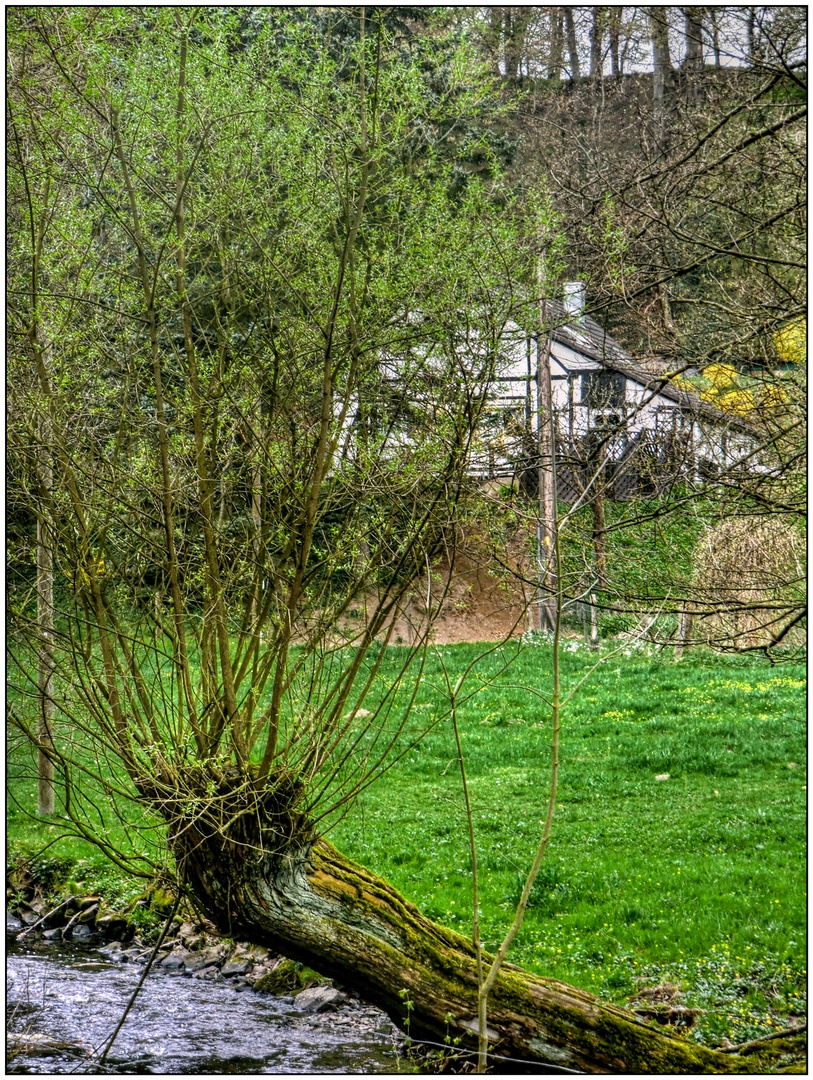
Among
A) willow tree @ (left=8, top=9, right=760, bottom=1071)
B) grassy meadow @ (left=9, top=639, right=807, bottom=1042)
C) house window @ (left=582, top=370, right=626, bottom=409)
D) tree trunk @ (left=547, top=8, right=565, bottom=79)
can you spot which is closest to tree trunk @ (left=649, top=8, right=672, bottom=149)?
willow tree @ (left=8, top=9, right=760, bottom=1071)

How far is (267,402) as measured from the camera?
19.0 feet

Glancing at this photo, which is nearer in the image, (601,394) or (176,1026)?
(176,1026)

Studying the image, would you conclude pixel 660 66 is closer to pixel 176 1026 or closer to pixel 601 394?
pixel 601 394

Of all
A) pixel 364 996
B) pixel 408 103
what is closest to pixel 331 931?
pixel 364 996

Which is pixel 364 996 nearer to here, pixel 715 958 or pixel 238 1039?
pixel 238 1039

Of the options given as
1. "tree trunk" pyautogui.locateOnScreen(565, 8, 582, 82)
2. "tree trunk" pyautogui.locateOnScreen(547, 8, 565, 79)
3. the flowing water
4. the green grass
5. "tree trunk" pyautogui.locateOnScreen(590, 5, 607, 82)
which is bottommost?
the flowing water

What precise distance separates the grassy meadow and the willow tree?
2.19 feet

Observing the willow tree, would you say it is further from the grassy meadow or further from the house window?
the house window

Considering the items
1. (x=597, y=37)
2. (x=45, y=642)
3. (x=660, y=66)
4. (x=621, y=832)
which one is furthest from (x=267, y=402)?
(x=597, y=37)

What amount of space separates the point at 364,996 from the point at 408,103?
205 inches

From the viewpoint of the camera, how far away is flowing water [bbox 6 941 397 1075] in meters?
5.51

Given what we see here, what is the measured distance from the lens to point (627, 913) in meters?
6.93

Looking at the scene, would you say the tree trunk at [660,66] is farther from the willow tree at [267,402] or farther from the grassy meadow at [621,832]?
the grassy meadow at [621,832]

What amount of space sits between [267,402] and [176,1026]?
4.17 m
